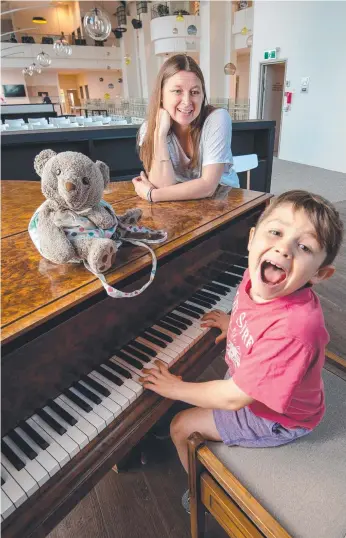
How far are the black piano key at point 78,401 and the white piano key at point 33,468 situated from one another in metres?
0.17

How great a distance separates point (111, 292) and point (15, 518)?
55 cm

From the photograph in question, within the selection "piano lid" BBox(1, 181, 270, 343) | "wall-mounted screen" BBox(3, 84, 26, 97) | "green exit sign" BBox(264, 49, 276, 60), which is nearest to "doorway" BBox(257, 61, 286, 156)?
"green exit sign" BBox(264, 49, 276, 60)

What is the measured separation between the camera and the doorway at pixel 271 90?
938 cm

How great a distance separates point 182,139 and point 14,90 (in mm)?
25277

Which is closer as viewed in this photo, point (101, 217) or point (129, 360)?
point (101, 217)

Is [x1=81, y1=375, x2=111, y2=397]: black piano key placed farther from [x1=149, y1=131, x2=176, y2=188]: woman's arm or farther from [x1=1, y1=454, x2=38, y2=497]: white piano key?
[x1=149, y1=131, x2=176, y2=188]: woman's arm

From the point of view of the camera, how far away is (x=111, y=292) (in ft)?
3.03

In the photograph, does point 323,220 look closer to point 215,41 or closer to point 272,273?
point 272,273

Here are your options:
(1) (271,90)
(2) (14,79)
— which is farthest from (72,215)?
(2) (14,79)

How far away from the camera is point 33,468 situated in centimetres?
83

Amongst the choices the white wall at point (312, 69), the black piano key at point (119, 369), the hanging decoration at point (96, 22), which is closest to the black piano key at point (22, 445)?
the black piano key at point (119, 369)

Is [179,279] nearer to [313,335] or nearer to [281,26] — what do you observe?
[313,335]

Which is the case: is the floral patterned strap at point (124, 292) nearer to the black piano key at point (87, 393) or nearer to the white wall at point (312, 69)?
the black piano key at point (87, 393)

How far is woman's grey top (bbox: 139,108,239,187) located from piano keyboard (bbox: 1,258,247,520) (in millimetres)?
734
